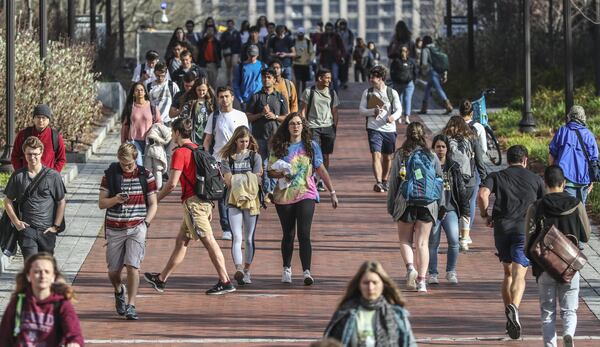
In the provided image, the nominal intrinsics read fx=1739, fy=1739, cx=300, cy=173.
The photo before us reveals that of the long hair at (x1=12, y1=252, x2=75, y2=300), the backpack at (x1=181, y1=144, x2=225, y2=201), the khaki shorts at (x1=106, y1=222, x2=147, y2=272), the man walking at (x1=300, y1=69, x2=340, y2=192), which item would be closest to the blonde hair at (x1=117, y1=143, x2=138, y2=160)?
the khaki shorts at (x1=106, y1=222, x2=147, y2=272)

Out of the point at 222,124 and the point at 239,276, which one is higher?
the point at 222,124

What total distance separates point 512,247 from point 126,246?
3044 mm

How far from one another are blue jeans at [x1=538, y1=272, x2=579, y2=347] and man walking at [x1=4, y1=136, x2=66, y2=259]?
397 cm

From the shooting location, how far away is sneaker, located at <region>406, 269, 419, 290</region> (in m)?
15.2

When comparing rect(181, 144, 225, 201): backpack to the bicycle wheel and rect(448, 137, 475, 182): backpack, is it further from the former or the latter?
the bicycle wheel

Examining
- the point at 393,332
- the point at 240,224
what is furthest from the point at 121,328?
the point at 393,332

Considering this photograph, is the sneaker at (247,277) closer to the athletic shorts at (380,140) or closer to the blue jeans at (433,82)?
the athletic shorts at (380,140)

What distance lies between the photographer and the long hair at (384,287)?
8.95m

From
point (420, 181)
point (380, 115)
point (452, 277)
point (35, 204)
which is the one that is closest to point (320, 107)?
point (380, 115)

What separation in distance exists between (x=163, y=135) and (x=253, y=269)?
2.76 metres

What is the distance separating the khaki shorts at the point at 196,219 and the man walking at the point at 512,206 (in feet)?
8.84

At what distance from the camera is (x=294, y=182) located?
604 inches

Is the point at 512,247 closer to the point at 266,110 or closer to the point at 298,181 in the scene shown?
the point at 298,181

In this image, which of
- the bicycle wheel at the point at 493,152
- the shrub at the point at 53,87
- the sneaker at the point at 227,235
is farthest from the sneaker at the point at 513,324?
the shrub at the point at 53,87
